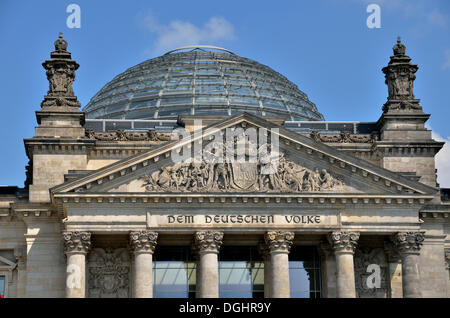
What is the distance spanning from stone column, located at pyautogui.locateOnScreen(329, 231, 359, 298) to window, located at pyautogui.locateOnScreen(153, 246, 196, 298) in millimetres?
8506

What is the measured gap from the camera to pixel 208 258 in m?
62.6

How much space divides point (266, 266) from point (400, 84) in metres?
15.5

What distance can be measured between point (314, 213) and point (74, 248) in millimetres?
13390

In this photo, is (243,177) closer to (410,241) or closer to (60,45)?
(410,241)

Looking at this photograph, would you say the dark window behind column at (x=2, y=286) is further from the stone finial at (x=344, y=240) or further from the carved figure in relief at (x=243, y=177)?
the stone finial at (x=344, y=240)

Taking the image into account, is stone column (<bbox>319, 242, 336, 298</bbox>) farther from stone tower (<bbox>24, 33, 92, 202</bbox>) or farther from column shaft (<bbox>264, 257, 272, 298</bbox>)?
stone tower (<bbox>24, 33, 92, 202</bbox>)

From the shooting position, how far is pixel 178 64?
289ft

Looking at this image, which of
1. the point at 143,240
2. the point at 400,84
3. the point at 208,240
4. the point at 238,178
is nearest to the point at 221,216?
the point at 208,240

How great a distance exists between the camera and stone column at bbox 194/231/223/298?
2446 inches

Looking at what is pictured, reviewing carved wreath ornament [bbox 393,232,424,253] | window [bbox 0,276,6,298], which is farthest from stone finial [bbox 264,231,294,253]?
window [bbox 0,276,6,298]

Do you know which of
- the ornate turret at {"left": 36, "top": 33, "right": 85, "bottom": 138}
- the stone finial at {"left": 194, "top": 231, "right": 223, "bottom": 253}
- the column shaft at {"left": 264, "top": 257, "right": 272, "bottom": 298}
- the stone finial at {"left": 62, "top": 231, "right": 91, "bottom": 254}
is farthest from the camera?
the ornate turret at {"left": 36, "top": 33, "right": 85, "bottom": 138}

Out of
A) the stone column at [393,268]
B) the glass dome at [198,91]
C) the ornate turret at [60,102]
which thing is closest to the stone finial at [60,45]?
the ornate turret at [60,102]

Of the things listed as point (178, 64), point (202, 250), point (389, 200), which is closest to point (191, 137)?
point (202, 250)

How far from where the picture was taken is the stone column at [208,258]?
6212 cm
